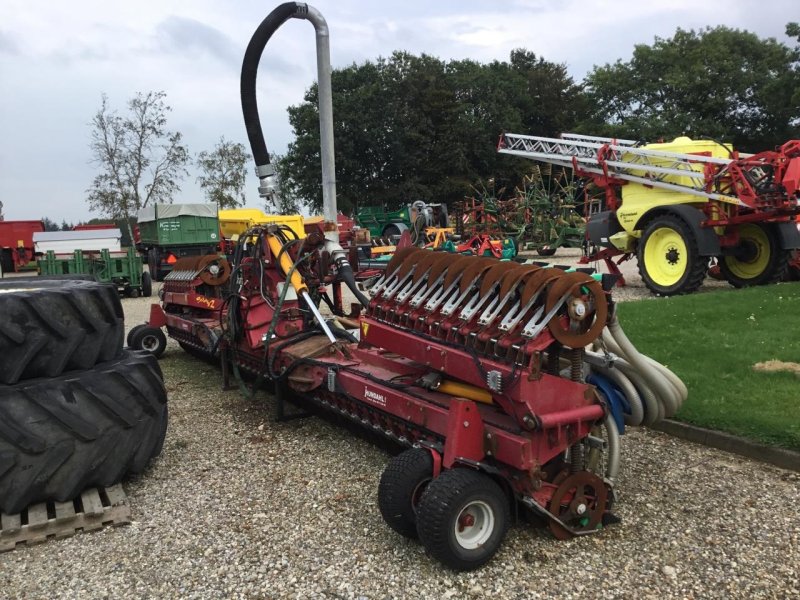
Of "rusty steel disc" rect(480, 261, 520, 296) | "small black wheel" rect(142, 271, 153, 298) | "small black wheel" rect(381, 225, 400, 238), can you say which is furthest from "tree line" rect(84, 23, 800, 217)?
"rusty steel disc" rect(480, 261, 520, 296)

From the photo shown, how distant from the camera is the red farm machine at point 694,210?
32.3 feet

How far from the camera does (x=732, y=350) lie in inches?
247

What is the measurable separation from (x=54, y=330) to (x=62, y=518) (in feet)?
3.44

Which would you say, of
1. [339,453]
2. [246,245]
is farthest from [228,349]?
[339,453]

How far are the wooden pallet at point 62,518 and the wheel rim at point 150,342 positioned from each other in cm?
455

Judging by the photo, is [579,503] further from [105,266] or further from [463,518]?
[105,266]

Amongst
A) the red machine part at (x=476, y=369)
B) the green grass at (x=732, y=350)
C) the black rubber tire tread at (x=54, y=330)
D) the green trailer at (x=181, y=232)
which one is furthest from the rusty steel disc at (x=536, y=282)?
the green trailer at (x=181, y=232)

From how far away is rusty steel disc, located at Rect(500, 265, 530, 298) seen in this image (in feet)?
10.8

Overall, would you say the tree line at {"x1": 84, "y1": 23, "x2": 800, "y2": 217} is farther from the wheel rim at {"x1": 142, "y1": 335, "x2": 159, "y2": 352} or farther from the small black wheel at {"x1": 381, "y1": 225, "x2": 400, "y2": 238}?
the wheel rim at {"x1": 142, "y1": 335, "x2": 159, "y2": 352}

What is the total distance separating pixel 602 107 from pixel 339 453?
43.4 meters

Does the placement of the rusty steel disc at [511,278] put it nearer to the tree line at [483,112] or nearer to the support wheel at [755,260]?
the support wheel at [755,260]

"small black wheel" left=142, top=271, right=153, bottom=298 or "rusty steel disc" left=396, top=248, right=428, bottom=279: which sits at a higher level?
"rusty steel disc" left=396, top=248, right=428, bottom=279

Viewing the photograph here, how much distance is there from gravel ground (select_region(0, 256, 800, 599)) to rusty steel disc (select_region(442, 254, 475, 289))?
1339mm

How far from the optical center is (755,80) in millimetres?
37375
